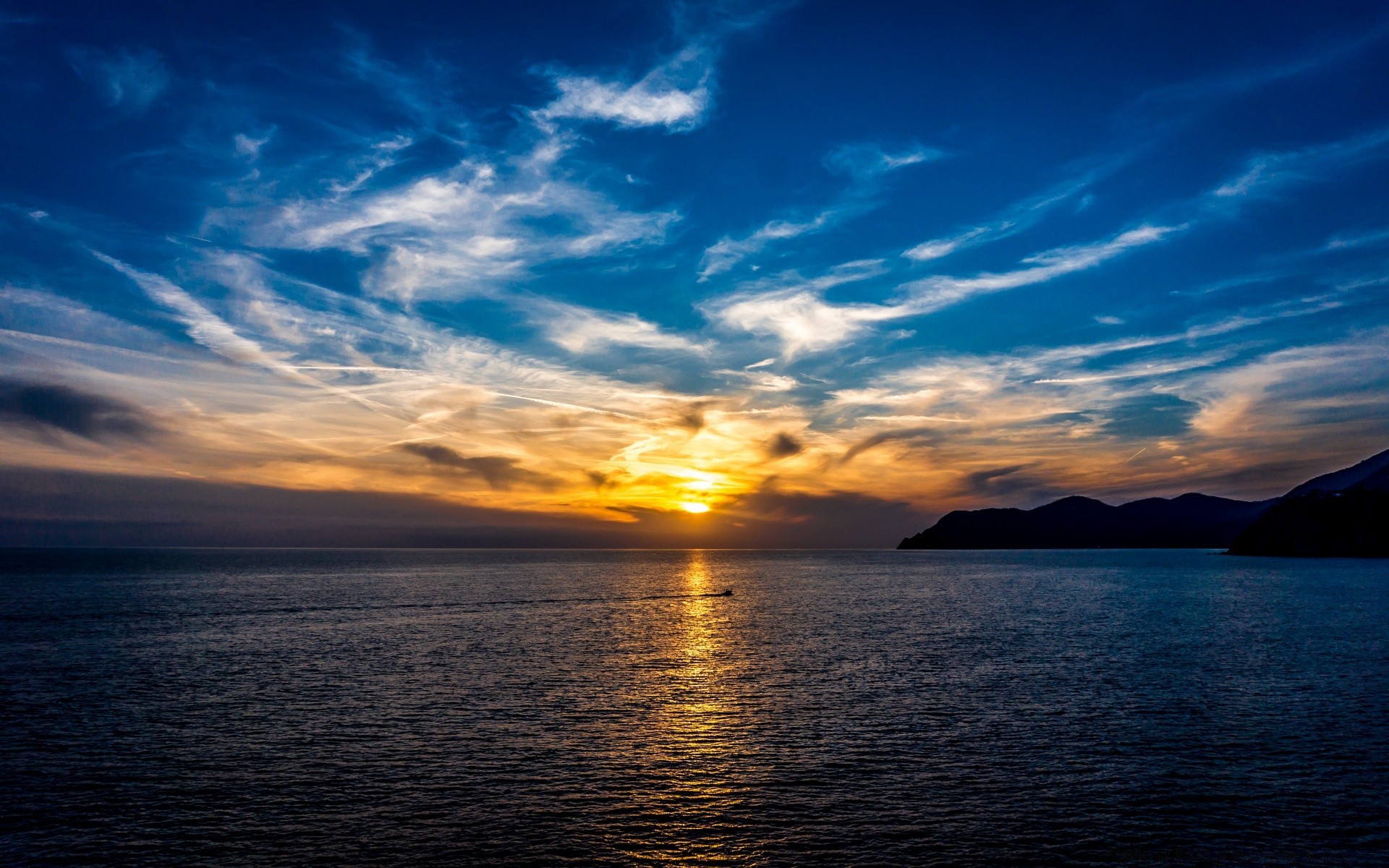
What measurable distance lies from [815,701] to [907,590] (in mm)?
129665

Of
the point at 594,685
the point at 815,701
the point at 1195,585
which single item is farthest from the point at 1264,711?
the point at 1195,585

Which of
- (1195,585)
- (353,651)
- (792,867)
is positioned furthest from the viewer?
(1195,585)

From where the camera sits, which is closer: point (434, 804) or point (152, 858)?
point (152, 858)

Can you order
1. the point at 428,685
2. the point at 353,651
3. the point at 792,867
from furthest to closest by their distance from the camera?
the point at 353,651
the point at 428,685
the point at 792,867

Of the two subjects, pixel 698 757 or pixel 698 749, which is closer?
pixel 698 757

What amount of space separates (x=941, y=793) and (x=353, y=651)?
203ft

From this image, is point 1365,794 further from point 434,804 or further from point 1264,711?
point 434,804

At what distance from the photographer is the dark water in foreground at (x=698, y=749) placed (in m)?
28.7

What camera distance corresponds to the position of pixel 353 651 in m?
76.7

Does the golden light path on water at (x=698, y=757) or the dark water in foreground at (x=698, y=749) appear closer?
the golden light path on water at (x=698, y=757)

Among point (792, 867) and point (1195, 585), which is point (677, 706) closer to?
point (792, 867)

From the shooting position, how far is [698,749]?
41219mm

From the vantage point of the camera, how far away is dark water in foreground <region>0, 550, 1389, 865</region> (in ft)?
94.3

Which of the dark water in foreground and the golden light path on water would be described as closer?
the golden light path on water
